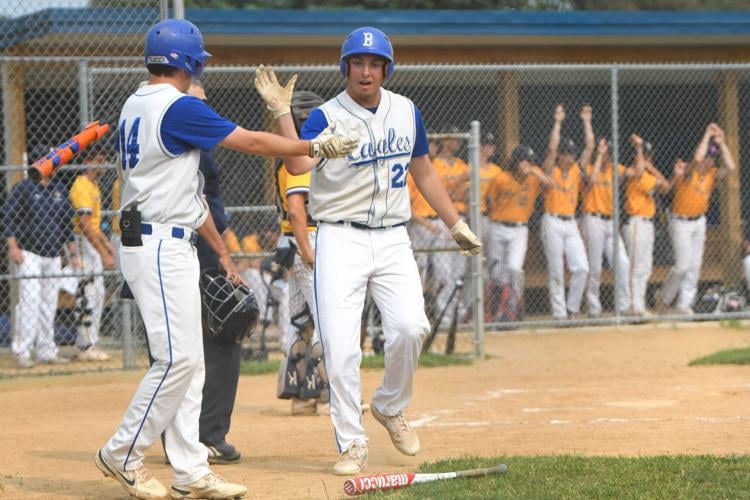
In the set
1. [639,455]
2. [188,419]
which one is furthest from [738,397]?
[188,419]

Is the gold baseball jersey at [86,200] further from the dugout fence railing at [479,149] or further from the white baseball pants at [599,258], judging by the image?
the white baseball pants at [599,258]

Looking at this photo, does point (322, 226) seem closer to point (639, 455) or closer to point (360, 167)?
point (360, 167)

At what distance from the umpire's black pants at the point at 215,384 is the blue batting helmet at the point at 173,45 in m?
1.47

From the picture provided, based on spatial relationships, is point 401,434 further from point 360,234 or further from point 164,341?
point 164,341

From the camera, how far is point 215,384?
6.78 m

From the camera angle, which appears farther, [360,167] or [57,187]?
[57,187]

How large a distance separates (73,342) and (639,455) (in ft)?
24.9

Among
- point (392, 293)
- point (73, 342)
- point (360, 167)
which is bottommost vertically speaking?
point (73, 342)

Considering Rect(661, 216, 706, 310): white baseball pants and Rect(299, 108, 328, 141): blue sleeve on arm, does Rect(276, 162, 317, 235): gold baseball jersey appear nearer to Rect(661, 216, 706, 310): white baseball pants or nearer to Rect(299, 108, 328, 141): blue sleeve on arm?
Rect(299, 108, 328, 141): blue sleeve on arm

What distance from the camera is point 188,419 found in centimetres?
562

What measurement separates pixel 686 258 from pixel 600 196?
124cm

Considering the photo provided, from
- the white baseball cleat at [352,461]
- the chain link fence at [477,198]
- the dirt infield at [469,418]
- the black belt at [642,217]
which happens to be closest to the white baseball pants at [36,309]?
the chain link fence at [477,198]

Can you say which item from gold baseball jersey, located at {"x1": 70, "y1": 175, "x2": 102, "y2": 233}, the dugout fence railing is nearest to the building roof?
the dugout fence railing

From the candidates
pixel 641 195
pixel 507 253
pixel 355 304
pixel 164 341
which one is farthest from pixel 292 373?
pixel 641 195
